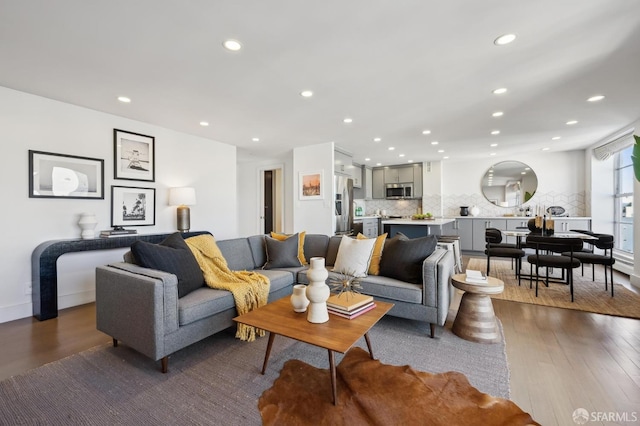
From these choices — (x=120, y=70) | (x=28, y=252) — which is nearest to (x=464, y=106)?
(x=120, y=70)

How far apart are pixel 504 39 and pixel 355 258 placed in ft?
7.21

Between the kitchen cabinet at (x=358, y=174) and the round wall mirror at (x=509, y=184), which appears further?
→ the kitchen cabinet at (x=358, y=174)

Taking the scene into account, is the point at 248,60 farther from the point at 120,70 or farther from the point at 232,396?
the point at 232,396

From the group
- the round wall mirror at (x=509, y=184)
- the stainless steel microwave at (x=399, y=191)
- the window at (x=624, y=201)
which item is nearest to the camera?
the window at (x=624, y=201)

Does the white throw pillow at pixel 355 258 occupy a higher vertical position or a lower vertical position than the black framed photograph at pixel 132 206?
lower

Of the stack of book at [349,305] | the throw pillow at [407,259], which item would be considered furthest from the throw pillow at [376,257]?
the stack of book at [349,305]

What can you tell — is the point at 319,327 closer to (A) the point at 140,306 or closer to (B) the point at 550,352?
(A) the point at 140,306

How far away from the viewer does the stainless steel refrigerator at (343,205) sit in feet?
18.5

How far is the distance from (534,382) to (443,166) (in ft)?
21.9

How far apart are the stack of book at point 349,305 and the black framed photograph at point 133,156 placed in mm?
3472

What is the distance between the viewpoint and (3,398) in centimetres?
170

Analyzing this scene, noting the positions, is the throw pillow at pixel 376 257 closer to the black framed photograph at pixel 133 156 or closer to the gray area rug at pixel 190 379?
the gray area rug at pixel 190 379

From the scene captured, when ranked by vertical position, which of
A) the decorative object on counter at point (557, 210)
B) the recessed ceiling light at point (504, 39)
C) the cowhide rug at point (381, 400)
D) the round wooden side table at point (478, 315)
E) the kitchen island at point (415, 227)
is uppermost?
the recessed ceiling light at point (504, 39)

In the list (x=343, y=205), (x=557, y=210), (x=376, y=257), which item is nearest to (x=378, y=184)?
(x=343, y=205)
